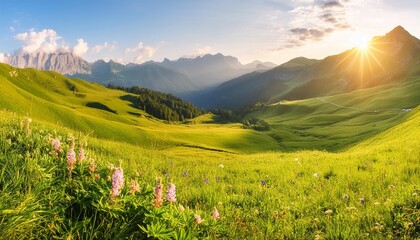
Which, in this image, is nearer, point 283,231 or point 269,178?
point 283,231

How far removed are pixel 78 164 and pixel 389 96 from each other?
185889mm

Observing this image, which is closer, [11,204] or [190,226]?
[11,204]

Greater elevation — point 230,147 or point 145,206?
→ point 145,206

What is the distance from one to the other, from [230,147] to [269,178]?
80.3 meters

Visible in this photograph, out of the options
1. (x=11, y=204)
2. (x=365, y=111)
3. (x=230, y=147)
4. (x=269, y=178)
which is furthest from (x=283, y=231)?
(x=365, y=111)

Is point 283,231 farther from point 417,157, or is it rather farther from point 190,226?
point 417,157

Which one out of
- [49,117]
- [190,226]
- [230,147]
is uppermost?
[190,226]

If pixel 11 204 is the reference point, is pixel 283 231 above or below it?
below

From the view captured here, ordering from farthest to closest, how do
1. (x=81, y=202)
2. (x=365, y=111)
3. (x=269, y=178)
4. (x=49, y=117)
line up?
(x=365, y=111), (x=49, y=117), (x=269, y=178), (x=81, y=202)

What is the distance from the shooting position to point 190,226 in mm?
5434

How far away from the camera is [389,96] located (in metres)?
169

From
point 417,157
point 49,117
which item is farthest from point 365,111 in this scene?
point 417,157

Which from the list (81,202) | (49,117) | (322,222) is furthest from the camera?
(49,117)

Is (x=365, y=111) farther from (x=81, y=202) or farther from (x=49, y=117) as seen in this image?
(x=81, y=202)
